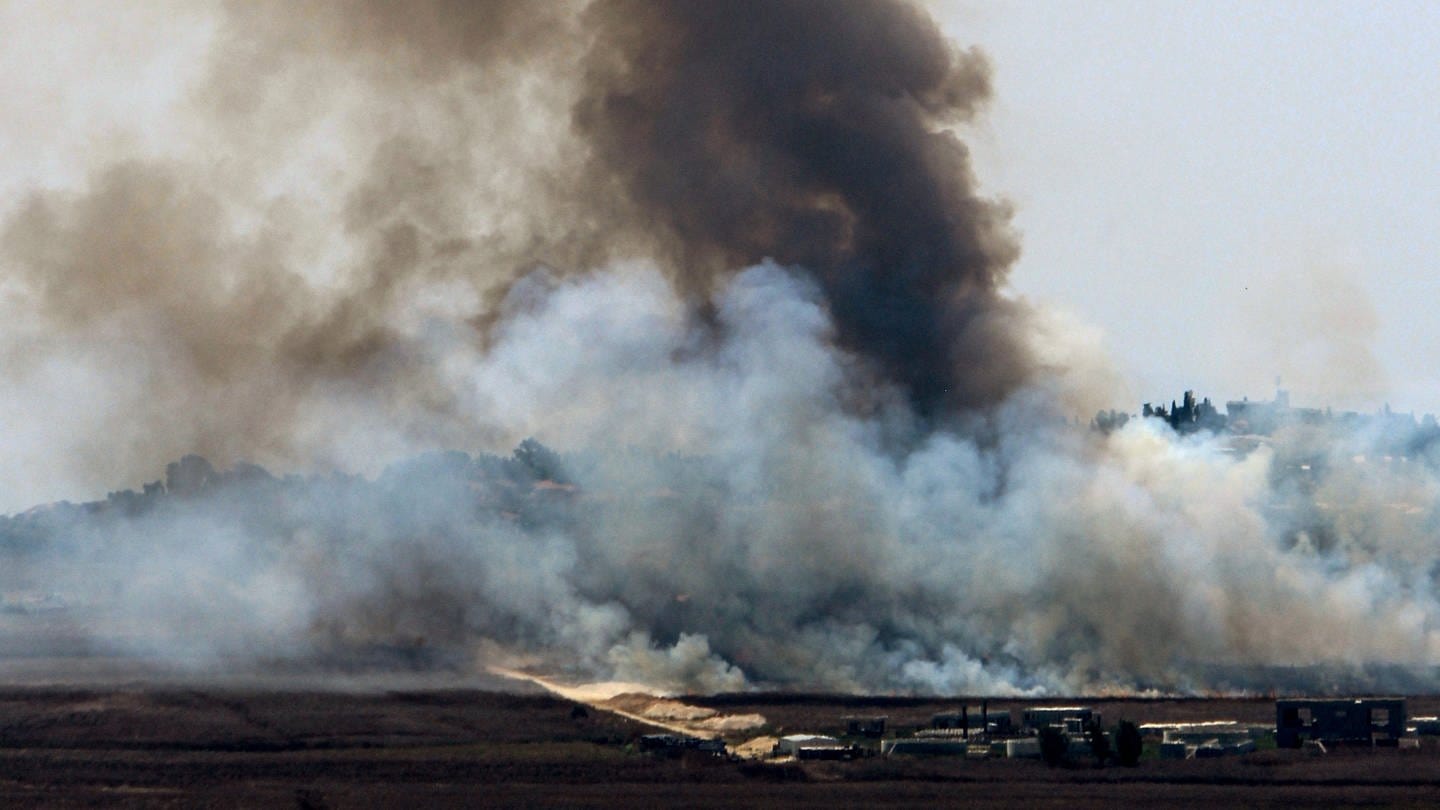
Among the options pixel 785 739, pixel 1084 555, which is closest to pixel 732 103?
pixel 1084 555

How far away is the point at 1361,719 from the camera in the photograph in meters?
106

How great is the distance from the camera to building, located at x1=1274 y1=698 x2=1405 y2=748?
105000mm

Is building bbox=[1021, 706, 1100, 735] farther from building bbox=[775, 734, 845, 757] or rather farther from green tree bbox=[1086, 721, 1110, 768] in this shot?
building bbox=[775, 734, 845, 757]

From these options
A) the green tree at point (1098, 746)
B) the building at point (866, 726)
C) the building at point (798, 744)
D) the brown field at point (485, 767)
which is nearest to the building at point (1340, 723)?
the brown field at point (485, 767)

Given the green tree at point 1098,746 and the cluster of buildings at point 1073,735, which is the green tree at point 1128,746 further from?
the cluster of buildings at point 1073,735

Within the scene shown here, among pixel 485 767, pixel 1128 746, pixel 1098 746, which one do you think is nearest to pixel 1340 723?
pixel 1128 746

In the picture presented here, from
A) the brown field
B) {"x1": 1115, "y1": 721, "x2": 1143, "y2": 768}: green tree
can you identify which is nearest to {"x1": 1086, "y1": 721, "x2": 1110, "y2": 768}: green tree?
{"x1": 1115, "y1": 721, "x2": 1143, "y2": 768}: green tree

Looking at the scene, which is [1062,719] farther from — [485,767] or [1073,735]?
[485,767]

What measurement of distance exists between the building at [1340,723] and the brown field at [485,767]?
6.17 feet

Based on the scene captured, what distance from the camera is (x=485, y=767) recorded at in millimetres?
97250

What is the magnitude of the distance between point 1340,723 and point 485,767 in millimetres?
32472

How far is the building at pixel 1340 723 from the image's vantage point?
344 feet

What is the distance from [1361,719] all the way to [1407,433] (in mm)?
41117

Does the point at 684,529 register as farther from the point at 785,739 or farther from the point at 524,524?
the point at 785,739
